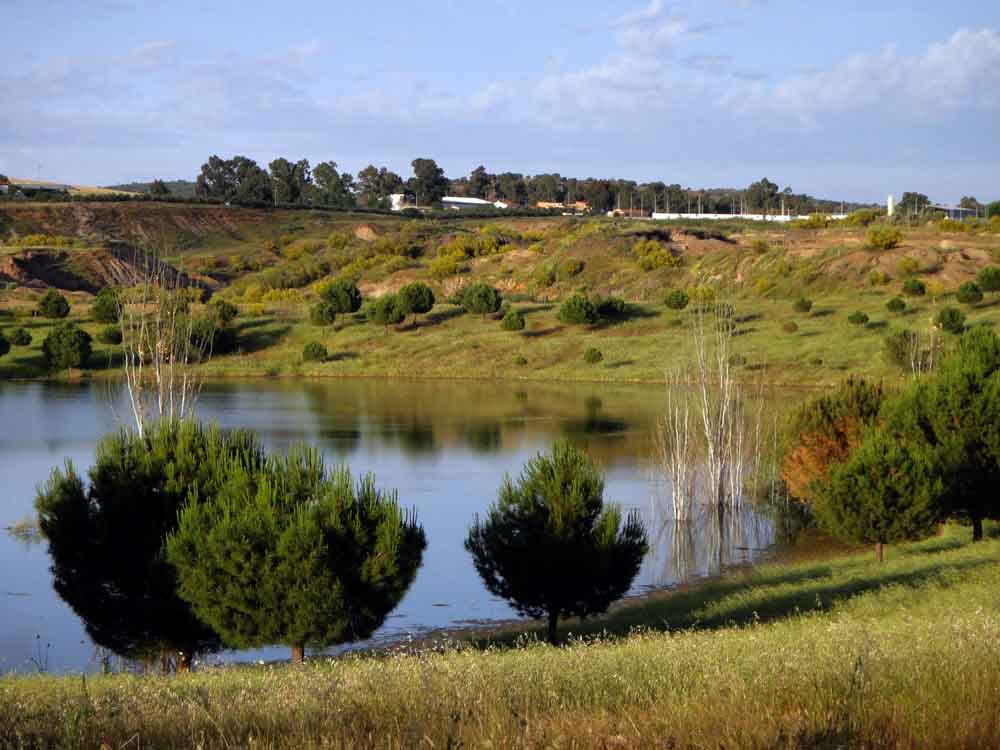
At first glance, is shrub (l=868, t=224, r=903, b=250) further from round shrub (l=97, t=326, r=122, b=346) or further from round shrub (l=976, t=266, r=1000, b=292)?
round shrub (l=97, t=326, r=122, b=346)

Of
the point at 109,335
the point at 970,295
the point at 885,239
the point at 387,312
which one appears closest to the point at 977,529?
Answer: the point at 970,295

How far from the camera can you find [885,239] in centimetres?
7319

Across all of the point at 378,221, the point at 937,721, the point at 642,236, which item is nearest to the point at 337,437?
the point at 937,721

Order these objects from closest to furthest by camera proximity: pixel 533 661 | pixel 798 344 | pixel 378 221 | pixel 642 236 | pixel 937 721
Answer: pixel 937 721 → pixel 533 661 → pixel 798 344 → pixel 642 236 → pixel 378 221

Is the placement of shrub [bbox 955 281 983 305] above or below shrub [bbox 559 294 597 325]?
above

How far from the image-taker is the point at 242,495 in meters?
13.7

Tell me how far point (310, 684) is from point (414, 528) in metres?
7.31

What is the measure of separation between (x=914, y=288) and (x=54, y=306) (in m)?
43.8

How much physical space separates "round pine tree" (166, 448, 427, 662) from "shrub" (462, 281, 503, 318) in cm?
5072

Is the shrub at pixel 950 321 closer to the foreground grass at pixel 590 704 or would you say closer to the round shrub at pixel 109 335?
the round shrub at pixel 109 335

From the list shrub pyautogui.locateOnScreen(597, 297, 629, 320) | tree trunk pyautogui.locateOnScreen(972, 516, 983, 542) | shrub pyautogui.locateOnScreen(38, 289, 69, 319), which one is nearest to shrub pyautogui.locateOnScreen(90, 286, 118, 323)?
shrub pyautogui.locateOnScreen(38, 289, 69, 319)

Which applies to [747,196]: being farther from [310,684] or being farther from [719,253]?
[310,684]

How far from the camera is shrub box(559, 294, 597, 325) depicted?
2437 inches

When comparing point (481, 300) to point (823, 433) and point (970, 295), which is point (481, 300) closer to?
point (970, 295)
